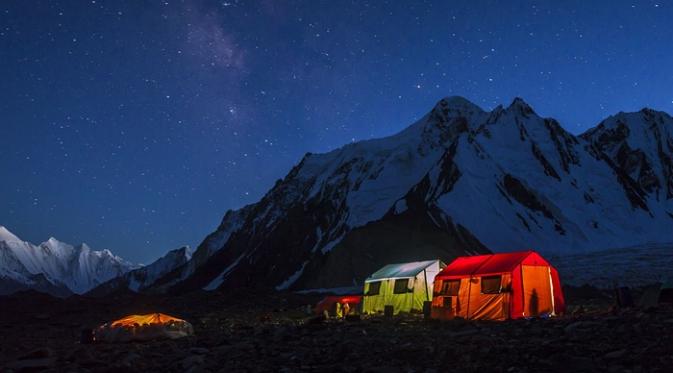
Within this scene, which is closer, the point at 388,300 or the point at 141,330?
the point at 141,330

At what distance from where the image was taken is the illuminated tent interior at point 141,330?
20.0m

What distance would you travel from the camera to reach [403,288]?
31125 millimetres

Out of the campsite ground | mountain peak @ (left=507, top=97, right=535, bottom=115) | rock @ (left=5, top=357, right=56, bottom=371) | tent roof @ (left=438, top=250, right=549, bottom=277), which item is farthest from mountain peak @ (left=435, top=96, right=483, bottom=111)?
rock @ (left=5, top=357, right=56, bottom=371)

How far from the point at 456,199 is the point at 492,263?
6812 cm

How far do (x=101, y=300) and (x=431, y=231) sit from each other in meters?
48.4

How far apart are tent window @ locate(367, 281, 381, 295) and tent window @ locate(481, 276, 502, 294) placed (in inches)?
376

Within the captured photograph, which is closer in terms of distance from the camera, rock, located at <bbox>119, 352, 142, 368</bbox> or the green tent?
rock, located at <bbox>119, 352, 142, 368</bbox>

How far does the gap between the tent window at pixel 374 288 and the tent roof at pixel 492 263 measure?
23.3 ft

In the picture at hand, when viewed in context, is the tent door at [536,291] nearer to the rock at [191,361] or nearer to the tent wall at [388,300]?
the tent wall at [388,300]

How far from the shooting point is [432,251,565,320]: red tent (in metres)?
23.2

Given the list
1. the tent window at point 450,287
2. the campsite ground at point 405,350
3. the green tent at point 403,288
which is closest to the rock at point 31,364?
the campsite ground at point 405,350

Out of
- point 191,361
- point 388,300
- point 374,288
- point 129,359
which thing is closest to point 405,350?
A: point 191,361

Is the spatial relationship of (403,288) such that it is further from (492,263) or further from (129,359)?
(129,359)

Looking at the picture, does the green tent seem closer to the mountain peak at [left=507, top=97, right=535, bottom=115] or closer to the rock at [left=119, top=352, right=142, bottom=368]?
the rock at [left=119, top=352, right=142, bottom=368]
